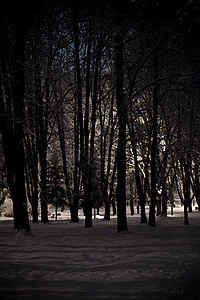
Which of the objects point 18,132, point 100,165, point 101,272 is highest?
point 18,132

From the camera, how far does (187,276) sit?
4.27m

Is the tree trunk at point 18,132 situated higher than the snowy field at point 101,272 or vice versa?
the tree trunk at point 18,132

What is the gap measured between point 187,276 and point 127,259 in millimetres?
1321

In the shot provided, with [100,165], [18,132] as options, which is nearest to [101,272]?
[100,165]

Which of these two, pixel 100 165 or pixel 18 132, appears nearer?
pixel 18 132

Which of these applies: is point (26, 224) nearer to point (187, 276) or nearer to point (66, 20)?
point (187, 276)

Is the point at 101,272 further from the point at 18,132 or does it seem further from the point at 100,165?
the point at 18,132

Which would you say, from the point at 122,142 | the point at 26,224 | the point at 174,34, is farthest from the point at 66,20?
the point at 26,224

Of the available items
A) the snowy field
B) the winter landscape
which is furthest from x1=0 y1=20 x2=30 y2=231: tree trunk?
the snowy field

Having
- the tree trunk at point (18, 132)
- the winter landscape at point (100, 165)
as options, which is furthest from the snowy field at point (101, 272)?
the tree trunk at point (18, 132)

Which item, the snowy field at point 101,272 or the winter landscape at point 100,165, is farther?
the winter landscape at point 100,165

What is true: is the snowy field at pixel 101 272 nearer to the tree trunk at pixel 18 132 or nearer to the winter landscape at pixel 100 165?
the winter landscape at pixel 100 165

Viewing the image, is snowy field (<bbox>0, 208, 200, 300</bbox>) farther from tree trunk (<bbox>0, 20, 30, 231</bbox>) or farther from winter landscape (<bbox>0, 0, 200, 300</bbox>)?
tree trunk (<bbox>0, 20, 30, 231</bbox>)

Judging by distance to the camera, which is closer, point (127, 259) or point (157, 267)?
point (157, 267)
